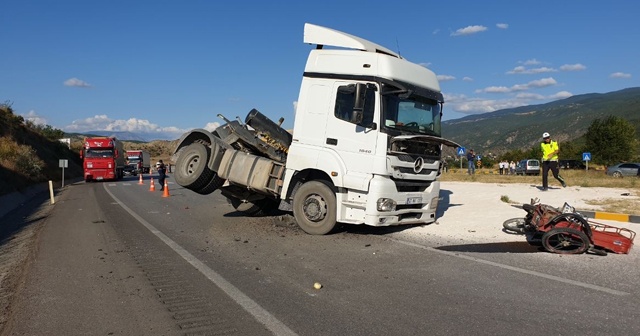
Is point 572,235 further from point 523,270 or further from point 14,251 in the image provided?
point 14,251

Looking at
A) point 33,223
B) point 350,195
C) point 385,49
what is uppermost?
point 385,49

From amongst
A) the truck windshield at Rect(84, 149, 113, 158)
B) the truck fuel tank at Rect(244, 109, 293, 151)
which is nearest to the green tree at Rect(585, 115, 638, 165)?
the truck windshield at Rect(84, 149, 113, 158)

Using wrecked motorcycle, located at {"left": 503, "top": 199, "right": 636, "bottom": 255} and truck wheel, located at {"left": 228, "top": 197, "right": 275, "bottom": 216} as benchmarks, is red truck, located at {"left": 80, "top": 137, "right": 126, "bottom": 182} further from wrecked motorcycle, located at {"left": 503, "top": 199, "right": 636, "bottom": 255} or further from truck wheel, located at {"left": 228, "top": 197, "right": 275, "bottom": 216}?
wrecked motorcycle, located at {"left": 503, "top": 199, "right": 636, "bottom": 255}

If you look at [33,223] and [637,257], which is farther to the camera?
[33,223]

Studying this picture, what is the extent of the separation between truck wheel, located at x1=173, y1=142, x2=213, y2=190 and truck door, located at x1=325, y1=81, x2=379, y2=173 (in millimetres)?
3123

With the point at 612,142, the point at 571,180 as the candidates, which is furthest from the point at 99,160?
the point at 612,142

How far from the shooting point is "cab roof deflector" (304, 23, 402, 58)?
8758 millimetres

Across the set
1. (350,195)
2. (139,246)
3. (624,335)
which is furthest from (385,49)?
(624,335)

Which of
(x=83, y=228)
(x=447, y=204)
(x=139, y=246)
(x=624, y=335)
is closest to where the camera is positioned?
(x=624, y=335)

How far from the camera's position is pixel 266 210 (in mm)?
11914

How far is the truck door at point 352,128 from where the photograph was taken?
8039 millimetres

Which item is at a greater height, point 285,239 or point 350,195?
point 350,195

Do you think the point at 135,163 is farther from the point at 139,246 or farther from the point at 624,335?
the point at 624,335

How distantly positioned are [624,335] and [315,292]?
2.88 m
